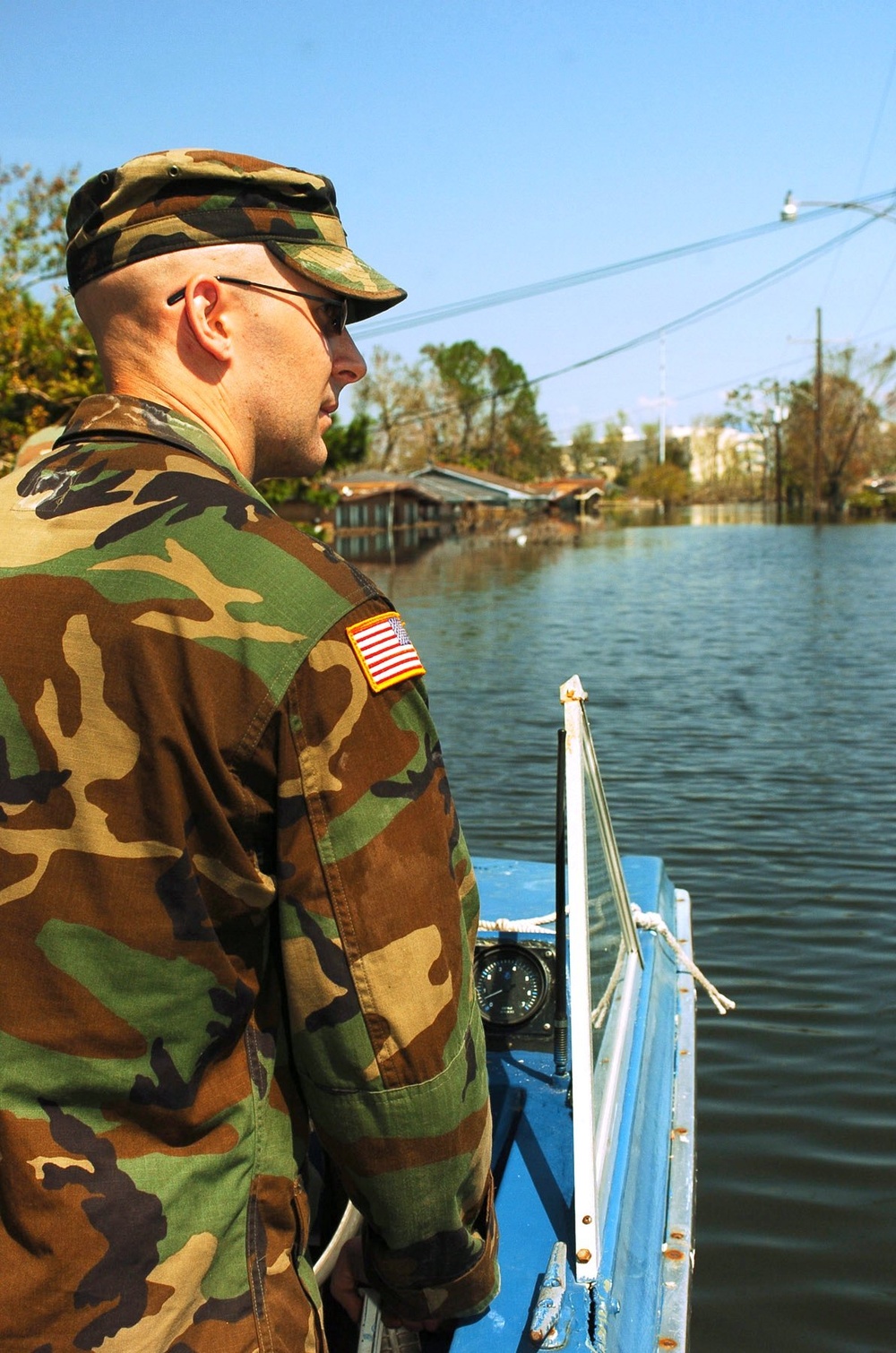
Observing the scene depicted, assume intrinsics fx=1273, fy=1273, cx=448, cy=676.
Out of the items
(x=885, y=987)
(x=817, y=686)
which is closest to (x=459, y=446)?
(x=817, y=686)

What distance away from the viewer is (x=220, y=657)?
135 centimetres

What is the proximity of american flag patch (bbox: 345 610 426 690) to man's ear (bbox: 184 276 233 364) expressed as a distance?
0.43 m

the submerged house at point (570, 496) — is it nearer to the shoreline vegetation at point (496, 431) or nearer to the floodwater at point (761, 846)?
the shoreline vegetation at point (496, 431)

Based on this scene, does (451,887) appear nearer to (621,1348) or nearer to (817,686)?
(621,1348)

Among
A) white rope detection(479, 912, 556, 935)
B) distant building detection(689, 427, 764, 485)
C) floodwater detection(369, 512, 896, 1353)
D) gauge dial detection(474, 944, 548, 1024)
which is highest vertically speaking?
distant building detection(689, 427, 764, 485)

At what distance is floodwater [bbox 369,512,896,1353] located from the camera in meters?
4.62

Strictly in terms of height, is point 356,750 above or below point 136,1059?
above

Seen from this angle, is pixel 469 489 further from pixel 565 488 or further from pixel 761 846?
pixel 761 846

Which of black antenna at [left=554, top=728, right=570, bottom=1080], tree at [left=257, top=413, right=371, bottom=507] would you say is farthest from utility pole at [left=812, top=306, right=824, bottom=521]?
black antenna at [left=554, top=728, right=570, bottom=1080]

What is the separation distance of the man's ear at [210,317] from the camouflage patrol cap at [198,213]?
0.05 meters

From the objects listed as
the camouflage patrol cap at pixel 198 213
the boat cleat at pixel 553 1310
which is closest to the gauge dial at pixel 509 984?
the boat cleat at pixel 553 1310

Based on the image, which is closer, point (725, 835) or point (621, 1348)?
point (621, 1348)

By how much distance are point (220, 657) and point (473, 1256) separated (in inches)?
36.2

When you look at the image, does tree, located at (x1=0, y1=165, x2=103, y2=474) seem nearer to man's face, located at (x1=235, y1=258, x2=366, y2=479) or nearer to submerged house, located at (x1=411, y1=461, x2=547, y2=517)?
man's face, located at (x1=235, y1=258, x2=366, y2=479)
